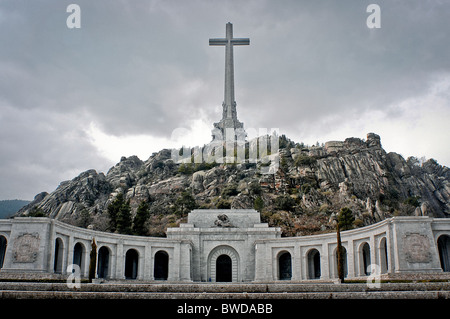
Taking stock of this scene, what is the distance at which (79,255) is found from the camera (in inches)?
1729

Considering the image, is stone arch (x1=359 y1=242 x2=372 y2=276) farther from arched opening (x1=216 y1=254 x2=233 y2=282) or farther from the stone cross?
the stone cross

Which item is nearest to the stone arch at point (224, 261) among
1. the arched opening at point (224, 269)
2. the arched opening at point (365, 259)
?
the arched opening at point (224, 269)

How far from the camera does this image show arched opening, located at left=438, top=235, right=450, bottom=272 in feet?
128

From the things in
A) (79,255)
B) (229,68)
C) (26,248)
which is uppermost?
(229,68)

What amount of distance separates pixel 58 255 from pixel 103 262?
921cm

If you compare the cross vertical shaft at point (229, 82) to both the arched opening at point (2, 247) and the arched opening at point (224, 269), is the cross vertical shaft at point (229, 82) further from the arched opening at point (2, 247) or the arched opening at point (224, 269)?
the arched opening at point (2, 247)

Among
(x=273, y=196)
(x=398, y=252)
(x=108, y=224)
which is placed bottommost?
(x=398, y=252)

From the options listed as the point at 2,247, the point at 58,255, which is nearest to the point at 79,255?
the point at 58,255

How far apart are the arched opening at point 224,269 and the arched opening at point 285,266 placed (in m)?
5.38

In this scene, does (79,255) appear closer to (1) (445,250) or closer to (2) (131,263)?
(2) (131,263)

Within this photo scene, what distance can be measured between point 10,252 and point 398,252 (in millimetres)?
30085

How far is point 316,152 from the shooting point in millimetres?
86500

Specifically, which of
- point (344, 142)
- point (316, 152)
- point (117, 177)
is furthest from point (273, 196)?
point (117, 177)
